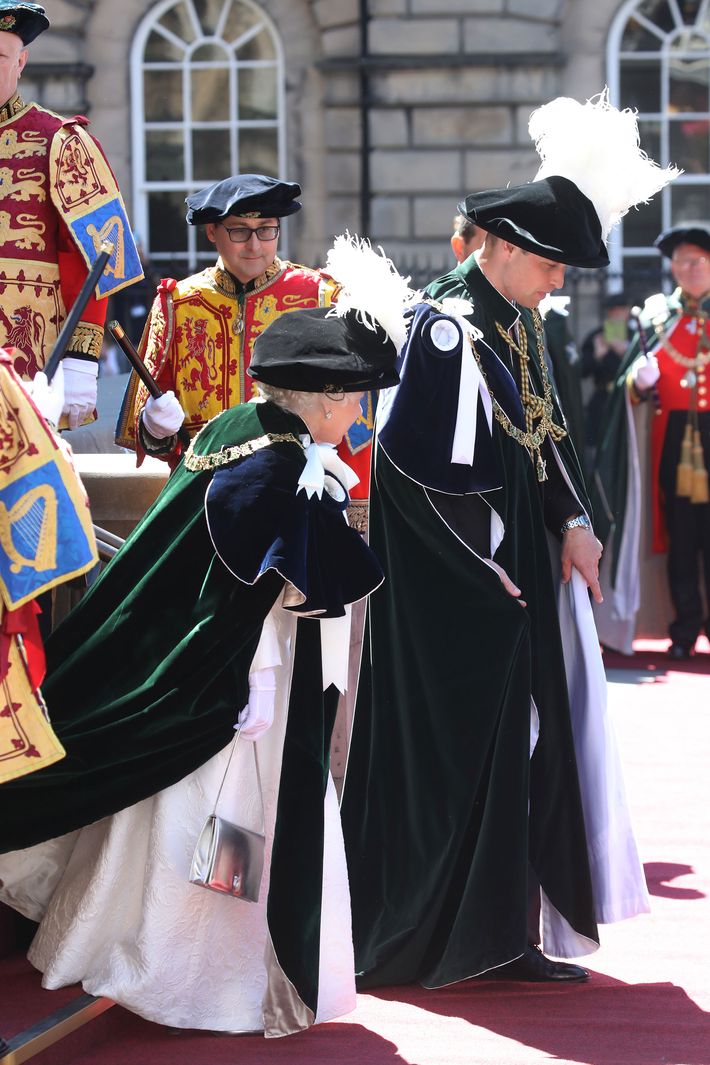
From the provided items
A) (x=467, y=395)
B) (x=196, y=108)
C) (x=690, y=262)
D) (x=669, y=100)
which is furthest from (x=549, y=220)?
(x=669, y=100)

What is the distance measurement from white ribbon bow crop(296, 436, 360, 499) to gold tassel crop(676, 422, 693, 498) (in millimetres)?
5237

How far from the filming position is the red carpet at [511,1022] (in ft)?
11.3

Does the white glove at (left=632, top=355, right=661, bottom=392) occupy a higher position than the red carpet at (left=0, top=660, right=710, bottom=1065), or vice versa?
the white glove at (left=632, top=355, right=661, bottom=392)

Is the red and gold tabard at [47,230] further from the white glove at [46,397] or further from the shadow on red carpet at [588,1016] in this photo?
the shadow on red carpet at [588,1016]

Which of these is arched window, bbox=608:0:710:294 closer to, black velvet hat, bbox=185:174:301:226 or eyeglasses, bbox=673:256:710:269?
eyeglasses, bbox=673:256:710:269

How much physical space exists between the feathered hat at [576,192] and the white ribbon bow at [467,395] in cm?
22

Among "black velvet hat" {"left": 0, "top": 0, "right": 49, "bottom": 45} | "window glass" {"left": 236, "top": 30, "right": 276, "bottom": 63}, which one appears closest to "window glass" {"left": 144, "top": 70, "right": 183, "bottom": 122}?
"window glass" {"left": 236, "top": 30, "right": 276, "bottom": 63}

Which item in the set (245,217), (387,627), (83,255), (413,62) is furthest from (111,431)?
(413,62)

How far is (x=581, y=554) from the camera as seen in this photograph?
414 centimetres

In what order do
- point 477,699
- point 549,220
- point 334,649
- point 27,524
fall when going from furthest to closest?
1. point 549,220
2. point 477,699
3. point 334,649
4. point 27,524

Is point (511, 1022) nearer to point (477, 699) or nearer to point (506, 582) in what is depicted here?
point (477, 699)

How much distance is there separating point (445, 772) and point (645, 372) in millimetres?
4913

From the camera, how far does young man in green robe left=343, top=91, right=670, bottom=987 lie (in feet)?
12.8

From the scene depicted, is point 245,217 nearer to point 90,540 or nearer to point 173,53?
point 90,540
